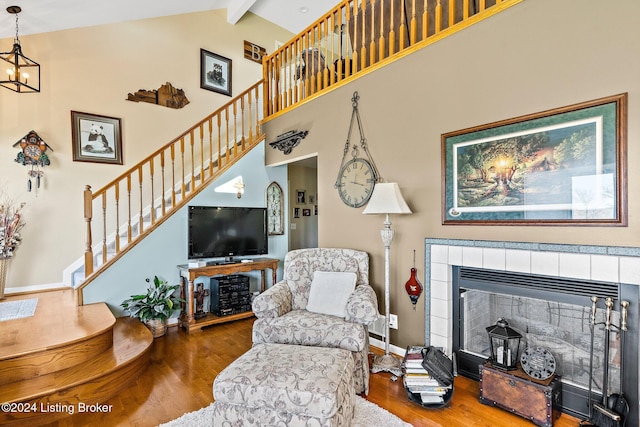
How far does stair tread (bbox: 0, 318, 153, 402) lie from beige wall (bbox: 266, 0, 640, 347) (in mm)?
2148

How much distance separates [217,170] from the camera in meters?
4.43

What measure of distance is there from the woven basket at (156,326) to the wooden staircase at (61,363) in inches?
16.2

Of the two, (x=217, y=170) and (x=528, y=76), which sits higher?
(x=528, y=76)

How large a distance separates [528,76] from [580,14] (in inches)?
16.0

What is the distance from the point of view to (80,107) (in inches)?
164

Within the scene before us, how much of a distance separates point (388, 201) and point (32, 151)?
416 cm

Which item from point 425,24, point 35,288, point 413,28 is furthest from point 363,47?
point 35,288

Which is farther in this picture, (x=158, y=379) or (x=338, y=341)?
(x=158, y=379)

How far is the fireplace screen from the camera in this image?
202 centimetres

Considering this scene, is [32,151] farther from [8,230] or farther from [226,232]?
[226,232]

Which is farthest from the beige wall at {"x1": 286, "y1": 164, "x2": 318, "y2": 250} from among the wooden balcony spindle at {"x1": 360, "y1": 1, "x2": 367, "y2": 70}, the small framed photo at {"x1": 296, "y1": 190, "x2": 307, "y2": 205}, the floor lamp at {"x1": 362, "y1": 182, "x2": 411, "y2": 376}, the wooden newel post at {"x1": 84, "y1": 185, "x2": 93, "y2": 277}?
the floor lamp at {"x1": 362, "y1": 182, "x2": 411, "y2": 376}

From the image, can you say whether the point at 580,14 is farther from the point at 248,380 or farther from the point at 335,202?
the point at 248,380

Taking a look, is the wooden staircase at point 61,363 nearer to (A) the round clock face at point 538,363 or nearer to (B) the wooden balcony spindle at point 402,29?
(A) the round clock face at point 538,363

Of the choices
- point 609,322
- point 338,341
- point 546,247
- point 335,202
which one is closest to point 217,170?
point 335,202
